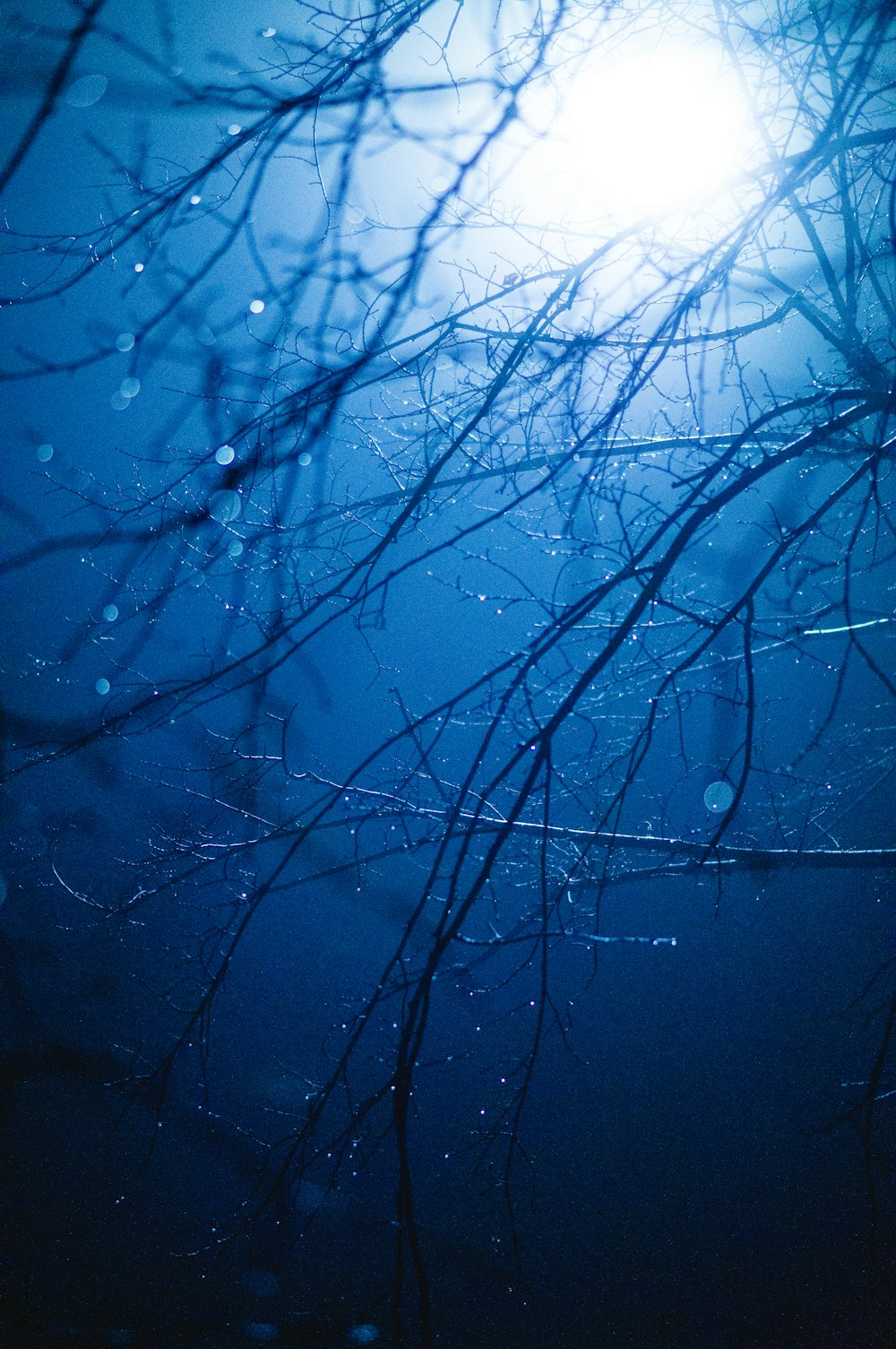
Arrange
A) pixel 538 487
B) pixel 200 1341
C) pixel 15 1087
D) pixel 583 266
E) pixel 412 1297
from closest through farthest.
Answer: pixel 538 487, pixel 583 266, pixel 200 1341, pixel 412 1297, pixel 15 1087

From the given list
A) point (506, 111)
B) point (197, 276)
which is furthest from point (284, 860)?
point (506, 111)

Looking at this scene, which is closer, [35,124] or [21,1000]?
[35,124]

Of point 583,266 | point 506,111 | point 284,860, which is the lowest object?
point 284,860

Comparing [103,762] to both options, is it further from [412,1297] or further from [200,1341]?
[412,1297]

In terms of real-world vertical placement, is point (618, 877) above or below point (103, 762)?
below

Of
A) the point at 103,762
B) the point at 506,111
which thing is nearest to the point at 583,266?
the point at 506,111

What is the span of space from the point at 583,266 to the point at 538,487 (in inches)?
31.7

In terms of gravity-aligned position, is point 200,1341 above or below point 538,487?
below

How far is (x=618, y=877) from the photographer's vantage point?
383 centimetres

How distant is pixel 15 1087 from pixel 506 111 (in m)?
7.12

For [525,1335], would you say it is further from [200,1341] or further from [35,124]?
[35,124]

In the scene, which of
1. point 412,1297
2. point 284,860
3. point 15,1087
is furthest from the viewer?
Answer: point 15,1087

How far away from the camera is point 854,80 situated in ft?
8.59

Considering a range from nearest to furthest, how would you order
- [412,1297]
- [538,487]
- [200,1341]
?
[538,487]
[200,1341]
[412,1297]
